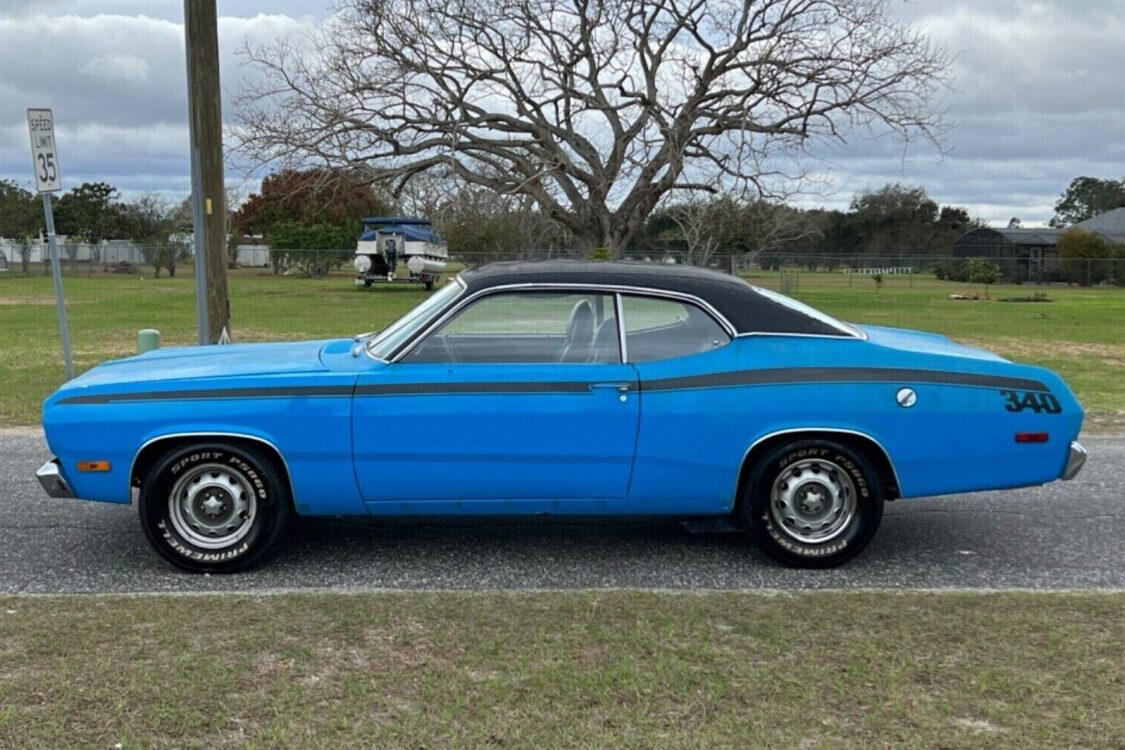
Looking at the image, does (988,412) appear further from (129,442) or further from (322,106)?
(322,106)

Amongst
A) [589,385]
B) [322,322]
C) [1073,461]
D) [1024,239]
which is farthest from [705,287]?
[1024,239]

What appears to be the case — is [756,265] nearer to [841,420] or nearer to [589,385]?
[841,420]

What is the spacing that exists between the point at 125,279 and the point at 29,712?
50.2m

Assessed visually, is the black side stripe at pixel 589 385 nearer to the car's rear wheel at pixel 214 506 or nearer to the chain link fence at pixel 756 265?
the car's rear wheel at pixel 214 506

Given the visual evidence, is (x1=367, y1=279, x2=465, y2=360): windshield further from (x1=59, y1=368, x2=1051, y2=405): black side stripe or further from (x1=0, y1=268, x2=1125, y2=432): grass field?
(x1=0, y1=268, x2=1125, y2=432): grass field

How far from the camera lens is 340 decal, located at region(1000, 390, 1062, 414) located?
15.8 feet

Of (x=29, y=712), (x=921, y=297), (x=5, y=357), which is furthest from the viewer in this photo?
(x=921, y=297)

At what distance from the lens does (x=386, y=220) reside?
41500 millimetres

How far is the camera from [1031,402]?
190 inches

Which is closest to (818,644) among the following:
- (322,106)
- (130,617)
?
(130,617)

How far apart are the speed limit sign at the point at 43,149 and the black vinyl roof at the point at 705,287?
6.09 metres

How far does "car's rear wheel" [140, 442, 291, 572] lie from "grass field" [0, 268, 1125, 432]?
5340 millimetres

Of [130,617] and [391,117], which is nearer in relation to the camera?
[130,617]

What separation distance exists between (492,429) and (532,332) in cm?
62
